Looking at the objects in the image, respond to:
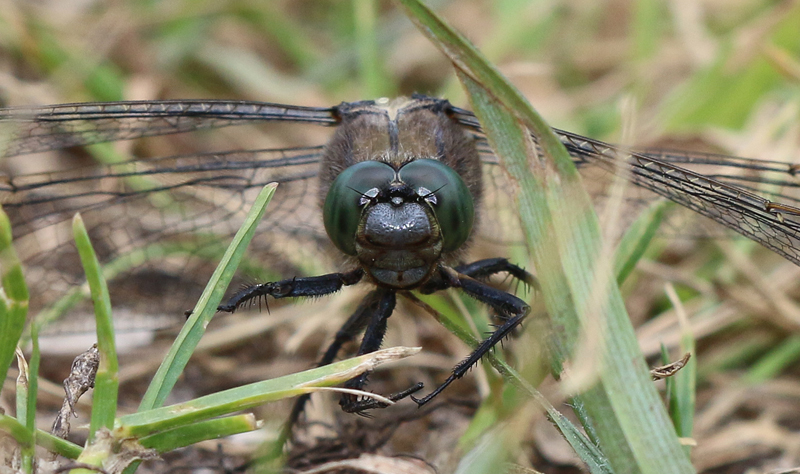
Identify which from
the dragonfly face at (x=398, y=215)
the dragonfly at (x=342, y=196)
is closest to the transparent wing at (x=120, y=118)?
the dragonfly at (x=342, y=196)

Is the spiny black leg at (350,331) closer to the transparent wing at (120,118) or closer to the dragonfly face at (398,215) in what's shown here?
the dragonfly face at (398,215)

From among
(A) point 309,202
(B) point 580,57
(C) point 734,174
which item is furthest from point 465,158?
(B) point 580,57

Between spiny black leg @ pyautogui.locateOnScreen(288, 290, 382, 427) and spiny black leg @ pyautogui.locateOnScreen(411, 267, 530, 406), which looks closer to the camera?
spiny black leg @ pyautogui.locateOnScreen(411, 267, 530, 406)

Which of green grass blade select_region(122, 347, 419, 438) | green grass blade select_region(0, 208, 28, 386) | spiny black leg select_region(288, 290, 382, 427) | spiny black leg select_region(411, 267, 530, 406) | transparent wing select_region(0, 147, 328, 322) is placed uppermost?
transparent wing select_region(0, 147, 328, 322)

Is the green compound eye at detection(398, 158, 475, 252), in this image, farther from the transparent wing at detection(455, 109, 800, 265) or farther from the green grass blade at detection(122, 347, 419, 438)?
the green grass blade at detection(122, 347, 419, 438)

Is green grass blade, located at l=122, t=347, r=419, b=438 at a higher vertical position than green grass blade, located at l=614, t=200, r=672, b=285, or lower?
lower

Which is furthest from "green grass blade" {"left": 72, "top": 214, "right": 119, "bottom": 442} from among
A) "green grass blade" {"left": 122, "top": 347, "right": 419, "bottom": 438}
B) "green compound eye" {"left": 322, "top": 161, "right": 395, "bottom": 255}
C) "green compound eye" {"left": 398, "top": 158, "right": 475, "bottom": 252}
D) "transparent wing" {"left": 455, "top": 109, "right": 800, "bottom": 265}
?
"transparent wing" {"left": 455, "top": 109, "right": 800, "bottom": 265}
